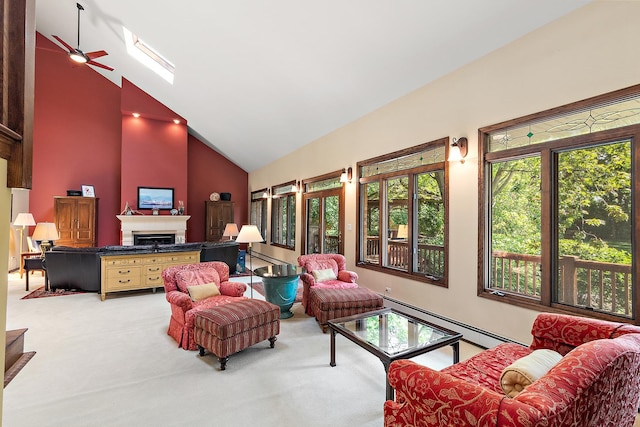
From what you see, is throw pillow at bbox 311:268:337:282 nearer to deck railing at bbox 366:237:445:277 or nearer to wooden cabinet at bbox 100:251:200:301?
deck railing at bbox 366:237:445:277

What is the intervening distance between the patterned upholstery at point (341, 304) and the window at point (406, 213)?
2.70 feet

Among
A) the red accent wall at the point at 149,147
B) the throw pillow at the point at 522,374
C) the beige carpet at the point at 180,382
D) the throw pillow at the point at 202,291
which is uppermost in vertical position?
the red accent wall at the point at 149,147

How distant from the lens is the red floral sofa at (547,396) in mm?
1039

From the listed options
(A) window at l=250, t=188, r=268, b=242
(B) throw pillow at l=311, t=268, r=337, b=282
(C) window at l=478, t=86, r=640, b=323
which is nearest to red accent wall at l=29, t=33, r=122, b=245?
(A) window at l=250, t=188, r=268, b=242

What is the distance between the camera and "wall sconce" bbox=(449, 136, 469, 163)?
335 cm

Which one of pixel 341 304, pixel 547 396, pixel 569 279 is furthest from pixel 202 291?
pixel 569 279

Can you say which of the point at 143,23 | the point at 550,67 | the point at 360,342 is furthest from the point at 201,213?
the point at 550,67

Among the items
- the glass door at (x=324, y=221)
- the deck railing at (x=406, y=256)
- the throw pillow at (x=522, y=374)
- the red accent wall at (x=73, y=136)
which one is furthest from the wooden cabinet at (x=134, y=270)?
the throw pillow at (x=522, y=374)

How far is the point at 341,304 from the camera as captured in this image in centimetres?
349

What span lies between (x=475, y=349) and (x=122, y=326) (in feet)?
13.6

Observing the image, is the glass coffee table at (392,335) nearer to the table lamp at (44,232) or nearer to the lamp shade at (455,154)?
the lamp shade at (455,154)

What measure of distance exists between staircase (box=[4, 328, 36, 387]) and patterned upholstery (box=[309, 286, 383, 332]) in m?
2.82

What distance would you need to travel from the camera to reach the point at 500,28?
2826mm

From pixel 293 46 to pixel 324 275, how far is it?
10.5ft
